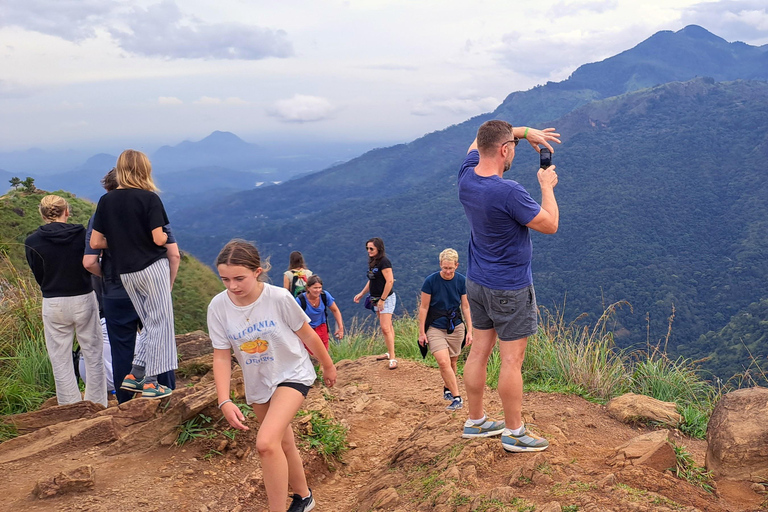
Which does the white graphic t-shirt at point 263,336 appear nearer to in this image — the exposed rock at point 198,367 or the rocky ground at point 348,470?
the rocky ground at point 348,470

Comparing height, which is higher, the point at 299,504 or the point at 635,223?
the point at 299,504

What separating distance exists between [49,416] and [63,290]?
1.01 m

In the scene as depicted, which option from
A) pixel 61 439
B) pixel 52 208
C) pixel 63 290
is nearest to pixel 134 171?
pixel 52 208

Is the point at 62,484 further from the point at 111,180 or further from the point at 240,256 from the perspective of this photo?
the point at 111,180

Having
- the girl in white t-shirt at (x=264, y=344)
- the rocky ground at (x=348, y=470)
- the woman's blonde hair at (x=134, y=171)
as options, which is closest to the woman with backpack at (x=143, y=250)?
the woman's blonde hair at (x=134, y=171)

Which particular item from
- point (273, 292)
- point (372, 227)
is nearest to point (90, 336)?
point (273, 292)

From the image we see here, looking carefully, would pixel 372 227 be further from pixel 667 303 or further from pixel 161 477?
pixel 161 477

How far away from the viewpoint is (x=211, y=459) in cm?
392

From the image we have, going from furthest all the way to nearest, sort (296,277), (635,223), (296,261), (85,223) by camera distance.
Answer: (635,223) < (85,223) < (296,261) < (296,277)

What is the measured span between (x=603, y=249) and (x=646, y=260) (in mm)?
4816

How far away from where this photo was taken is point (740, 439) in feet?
11.3

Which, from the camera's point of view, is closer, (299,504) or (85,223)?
(299,504)

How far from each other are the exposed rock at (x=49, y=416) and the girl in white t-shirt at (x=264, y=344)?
7.97ft

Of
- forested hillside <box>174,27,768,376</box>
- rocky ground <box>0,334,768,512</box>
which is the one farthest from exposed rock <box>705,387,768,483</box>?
forested hillside <box>174,27,768,376</box>
